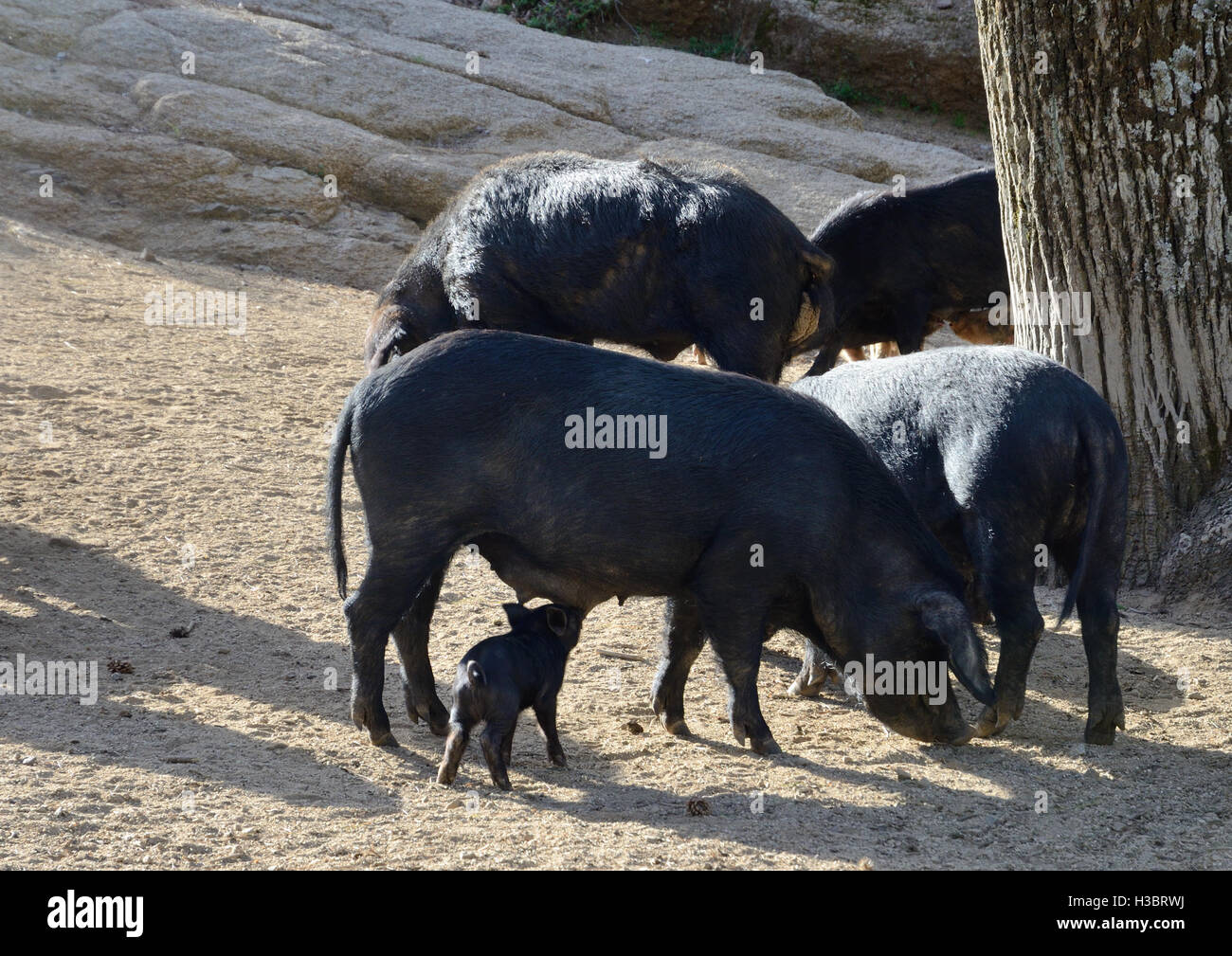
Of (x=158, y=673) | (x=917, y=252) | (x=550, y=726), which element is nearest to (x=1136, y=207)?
(x=917, y=252)

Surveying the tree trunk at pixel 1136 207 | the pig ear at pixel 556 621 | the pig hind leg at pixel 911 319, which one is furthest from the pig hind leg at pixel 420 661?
the pig hind leg at pixel 911 319

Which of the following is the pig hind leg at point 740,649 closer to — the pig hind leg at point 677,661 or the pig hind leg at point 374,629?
the pig hind leg at point 677,661

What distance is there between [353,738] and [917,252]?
586 cm

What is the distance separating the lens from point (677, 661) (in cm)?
527

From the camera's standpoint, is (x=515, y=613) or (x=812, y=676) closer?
(x=515, y=613)

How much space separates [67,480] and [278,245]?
222 inches

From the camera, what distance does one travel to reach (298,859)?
3857 mm

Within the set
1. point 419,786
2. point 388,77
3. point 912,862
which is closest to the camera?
point 912,862

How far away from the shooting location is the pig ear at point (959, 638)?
461 centimetres

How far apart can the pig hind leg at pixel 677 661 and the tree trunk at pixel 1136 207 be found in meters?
2.60

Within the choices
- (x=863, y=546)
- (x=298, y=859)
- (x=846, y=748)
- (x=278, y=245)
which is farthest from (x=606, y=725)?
(x=278, y=245)

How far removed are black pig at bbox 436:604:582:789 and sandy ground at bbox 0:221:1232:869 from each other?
0.14 m

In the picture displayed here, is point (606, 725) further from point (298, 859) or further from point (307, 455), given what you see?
point (307, 455)

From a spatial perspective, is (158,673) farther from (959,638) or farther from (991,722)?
(991,722)
